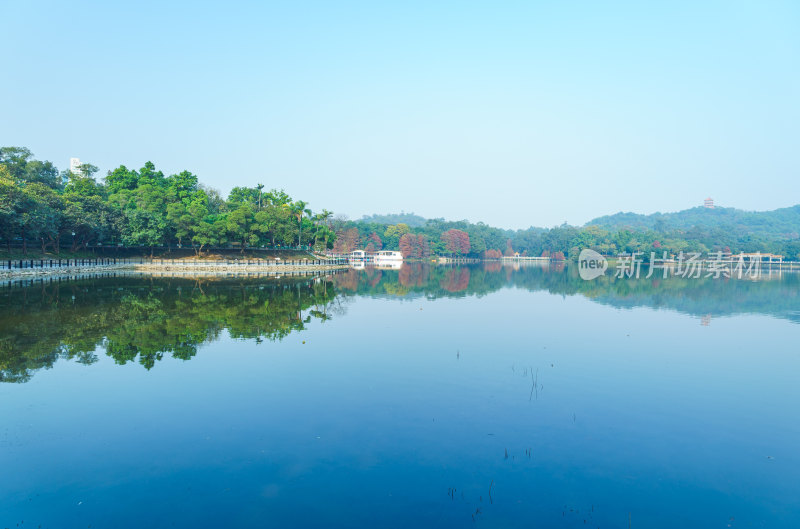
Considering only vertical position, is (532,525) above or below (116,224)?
below

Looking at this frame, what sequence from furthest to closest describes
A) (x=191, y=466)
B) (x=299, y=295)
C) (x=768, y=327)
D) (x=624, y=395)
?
(x=299, y=295) < (x=768, y=327) < (x=624, y=395) < (x=191, y=466)

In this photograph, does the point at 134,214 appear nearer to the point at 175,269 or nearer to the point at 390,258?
the point at 175,269

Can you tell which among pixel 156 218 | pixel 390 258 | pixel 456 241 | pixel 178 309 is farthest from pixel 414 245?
pixel 178 309

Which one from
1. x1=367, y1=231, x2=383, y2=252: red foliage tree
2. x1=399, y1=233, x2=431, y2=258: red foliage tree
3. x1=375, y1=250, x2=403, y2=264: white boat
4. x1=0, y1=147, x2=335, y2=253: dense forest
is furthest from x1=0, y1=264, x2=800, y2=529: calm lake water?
x1=367, y1=231, x2=383, y2=252: red foliage tree

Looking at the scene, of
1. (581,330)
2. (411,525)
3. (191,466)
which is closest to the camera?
(411,525)

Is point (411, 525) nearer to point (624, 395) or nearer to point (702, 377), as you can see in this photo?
point (624, 395)

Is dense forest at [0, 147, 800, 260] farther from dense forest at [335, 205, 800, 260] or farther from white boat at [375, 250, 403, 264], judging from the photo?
white boat at [375, 250, 403, 264]

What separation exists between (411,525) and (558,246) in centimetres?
17047

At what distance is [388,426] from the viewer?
38.5 feet

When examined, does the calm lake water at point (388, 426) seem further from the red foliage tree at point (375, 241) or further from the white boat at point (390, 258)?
the red foliage tree at point (375, 241)

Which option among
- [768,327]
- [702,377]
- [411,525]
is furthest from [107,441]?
[768,327]

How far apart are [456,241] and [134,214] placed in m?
99.7

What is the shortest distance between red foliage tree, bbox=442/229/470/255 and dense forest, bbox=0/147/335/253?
62492 mm

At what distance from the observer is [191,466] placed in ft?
31.2
